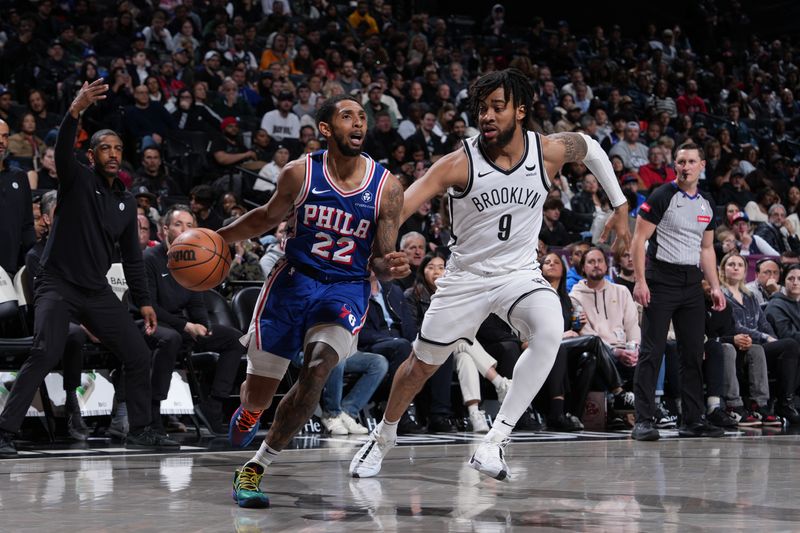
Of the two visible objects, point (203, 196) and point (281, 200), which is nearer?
point (281, 200)

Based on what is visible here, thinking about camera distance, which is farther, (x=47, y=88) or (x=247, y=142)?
(x=247, y=142)

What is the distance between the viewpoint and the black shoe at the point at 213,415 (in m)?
8.01

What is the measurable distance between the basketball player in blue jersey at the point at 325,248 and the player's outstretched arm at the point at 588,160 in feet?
3.27

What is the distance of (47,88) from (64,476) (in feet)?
27.7

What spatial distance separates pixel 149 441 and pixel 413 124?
352 inches

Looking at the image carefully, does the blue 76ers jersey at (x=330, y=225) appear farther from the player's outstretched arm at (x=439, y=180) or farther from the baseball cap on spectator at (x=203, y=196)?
the baseball cap on spectator at (x=203, y=196)

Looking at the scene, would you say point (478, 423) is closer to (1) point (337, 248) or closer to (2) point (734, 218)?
(1) point (337, 248)

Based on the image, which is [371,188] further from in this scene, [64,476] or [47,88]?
[47,88]

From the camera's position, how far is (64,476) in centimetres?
555

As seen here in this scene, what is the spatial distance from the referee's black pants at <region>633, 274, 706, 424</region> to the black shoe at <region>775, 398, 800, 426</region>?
7.70 feet

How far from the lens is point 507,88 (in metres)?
5.29

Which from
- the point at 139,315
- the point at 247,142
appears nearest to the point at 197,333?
the point at 139,315

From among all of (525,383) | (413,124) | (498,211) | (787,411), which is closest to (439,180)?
(498,211)

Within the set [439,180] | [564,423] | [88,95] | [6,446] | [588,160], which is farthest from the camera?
[564,423]
